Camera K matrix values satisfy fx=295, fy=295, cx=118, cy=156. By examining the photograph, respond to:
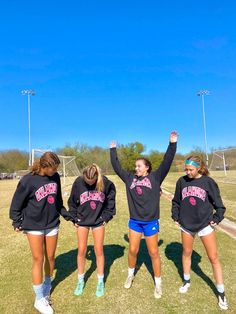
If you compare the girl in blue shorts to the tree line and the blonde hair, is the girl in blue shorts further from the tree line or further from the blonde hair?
the tree line

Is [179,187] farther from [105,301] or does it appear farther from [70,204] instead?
[105,301]

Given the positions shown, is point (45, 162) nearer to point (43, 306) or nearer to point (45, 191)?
point (45, 191)

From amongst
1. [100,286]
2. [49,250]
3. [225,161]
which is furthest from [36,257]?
[225,161]

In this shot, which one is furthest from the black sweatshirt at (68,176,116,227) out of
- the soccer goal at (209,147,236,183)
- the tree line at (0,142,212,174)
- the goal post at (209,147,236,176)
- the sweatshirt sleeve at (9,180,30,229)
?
the tree line at (0,142,212,174)

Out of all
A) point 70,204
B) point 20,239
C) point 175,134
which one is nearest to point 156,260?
point 70,204

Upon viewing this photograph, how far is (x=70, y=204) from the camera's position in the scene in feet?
14.7

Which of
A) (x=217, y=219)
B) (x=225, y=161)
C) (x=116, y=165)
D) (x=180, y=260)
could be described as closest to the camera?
(x=217, y=219)

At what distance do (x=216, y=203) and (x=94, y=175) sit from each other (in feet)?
5.80

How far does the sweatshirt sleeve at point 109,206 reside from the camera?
174 inches

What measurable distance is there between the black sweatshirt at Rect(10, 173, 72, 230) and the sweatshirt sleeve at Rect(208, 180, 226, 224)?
2196mm

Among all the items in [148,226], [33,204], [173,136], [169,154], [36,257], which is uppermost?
[173,136]

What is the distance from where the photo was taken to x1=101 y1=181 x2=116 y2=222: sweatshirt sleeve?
4414mm

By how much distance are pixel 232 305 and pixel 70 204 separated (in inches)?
105

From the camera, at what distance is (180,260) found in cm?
591
